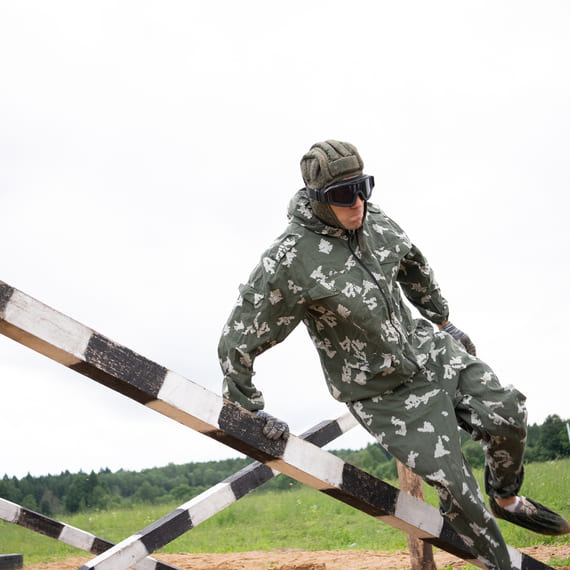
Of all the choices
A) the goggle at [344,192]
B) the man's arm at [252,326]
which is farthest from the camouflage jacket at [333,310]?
the goggle at [344,192]

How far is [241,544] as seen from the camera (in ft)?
31.9

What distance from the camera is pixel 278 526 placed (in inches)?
419

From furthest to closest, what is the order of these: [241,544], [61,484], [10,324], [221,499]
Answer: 1. [61,484]
2. [241,544]
3. [221,499]
4. [10,324]

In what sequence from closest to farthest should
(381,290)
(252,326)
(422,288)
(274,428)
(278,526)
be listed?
1. (274,428)
2. (252,326)
3. (381,290)
4. (422,288)
5. (278,526)

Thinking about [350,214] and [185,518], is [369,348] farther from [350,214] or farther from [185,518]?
[185,518]

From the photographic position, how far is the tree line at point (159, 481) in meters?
11.1

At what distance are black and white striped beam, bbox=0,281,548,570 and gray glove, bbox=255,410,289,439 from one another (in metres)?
0.02

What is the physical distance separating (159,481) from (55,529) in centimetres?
758

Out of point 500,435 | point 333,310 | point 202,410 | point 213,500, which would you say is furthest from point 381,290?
point 213,500

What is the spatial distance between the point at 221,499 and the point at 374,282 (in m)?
1.54

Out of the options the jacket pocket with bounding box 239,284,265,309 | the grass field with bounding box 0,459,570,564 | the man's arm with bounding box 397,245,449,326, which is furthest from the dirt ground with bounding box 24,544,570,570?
the jacket pocket with bounding box 239,284,265,309

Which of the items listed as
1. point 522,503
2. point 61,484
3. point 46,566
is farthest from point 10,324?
point 61,484

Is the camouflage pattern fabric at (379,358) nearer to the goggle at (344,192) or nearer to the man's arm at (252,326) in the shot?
the man's arm at (252,326)

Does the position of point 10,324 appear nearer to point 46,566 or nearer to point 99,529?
point 46,566
